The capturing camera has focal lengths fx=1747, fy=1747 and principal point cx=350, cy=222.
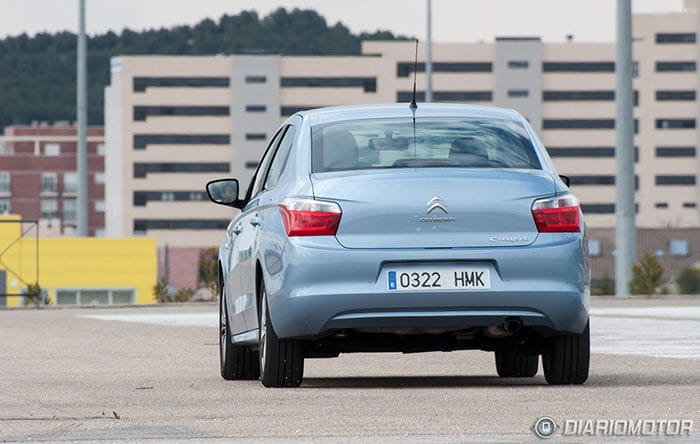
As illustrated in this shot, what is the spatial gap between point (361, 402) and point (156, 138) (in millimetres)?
147586

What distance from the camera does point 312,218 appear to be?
9422 mm

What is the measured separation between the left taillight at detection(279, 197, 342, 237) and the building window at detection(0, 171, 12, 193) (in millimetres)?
164562

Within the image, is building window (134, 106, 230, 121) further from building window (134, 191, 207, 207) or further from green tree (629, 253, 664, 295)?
green tree (629, 253, 664, 295)

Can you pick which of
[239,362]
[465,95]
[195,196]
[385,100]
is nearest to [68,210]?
[195,196]

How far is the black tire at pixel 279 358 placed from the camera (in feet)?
32.1

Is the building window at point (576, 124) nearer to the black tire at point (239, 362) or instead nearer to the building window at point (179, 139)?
the building window at point (179, 139)

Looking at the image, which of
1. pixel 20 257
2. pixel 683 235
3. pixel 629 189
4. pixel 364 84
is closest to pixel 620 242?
pixel 629 189

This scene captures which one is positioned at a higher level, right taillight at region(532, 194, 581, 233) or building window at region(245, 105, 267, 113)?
building window at region(245, 105, 267, 113)

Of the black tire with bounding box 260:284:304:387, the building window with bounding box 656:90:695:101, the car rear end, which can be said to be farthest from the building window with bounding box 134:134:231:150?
the car rear end

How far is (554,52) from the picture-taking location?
15512 cm

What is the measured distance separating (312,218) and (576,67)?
148m

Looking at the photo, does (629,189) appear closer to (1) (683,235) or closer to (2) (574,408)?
(2) (574,408)

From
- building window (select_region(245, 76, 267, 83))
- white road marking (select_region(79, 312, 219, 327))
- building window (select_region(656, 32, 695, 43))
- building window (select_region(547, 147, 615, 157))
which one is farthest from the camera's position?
building window (select_region(656, 32, 695, 43))

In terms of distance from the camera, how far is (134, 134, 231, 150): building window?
155 m
